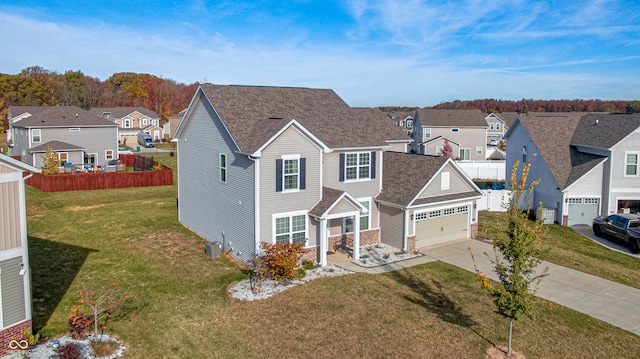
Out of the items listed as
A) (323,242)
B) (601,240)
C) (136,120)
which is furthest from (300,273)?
(136,120)

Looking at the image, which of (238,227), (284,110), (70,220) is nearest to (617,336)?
(238,227)

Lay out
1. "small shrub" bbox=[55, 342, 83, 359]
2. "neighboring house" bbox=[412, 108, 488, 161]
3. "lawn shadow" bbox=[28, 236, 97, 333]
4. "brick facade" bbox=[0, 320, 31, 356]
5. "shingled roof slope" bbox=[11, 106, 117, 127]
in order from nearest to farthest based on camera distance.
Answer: "small shrub" bbox=[55, 342, 83, 359] < "brick facade" bbox=[0, 320, 31, 356] < "lawn shadow" bbox=[28, 236, 97, 333] < "shingled roof slope" bbox=[11, 106, 117, 127] < "neighboring house" bbox=[412, 108, 488, 161]

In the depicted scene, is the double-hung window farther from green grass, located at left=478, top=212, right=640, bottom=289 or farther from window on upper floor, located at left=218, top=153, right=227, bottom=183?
green grass, located at left=478, top=212, right=640, bottom=289

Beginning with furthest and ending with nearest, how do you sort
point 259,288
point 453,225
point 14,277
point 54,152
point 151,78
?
1. point 151,78
2. point 54,152
3. point 453,225
4. point 259,288
5. point 14,277

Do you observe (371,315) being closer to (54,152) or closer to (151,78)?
(54,152)

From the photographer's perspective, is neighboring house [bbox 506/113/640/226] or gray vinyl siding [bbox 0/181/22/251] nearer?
gray vinyl siding [bbox 0/181/22/251]

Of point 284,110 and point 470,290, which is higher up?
point 284,110

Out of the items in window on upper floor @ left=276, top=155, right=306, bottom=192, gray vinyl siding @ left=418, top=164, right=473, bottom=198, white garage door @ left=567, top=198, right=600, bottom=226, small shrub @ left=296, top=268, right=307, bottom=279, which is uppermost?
window on upper floor @ left=276, top=155, right=306, bottom=192

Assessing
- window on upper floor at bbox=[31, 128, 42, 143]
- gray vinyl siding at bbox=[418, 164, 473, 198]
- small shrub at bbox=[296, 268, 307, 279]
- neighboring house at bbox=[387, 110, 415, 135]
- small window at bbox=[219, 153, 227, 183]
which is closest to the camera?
small shrub at bbox=[296, 268, 307, 279]

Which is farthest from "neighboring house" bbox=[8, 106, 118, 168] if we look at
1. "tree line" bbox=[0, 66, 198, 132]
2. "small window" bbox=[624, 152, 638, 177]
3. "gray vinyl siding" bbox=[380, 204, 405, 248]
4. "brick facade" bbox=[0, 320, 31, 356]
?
"tree line" bbox=[0, 66, 198, 132]
